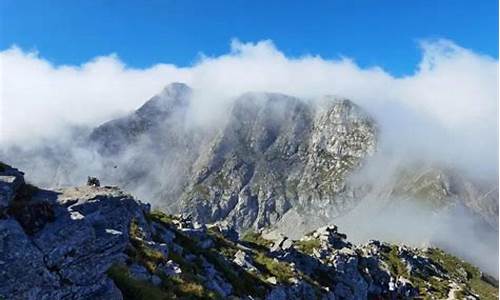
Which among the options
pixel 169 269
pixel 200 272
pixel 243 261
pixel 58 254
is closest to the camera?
pixel 58 254

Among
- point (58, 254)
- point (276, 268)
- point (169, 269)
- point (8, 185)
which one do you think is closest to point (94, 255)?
point (58, 254)

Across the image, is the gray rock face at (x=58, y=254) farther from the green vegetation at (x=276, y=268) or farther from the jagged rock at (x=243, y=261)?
the green vegetation at (x=276, y=268)

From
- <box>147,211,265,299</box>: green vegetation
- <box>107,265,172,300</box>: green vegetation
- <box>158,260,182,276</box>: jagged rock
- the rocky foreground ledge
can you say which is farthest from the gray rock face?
<box>147,211,265,299</box>: green vegetation

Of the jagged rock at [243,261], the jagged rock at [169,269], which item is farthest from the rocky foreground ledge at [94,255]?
the jagged rock at [243,261]

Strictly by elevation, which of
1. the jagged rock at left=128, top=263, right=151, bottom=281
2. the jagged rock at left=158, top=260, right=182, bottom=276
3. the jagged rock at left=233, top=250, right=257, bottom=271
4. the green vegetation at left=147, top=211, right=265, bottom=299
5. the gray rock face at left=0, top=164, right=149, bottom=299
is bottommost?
the gray rock face at left=0, top=164, right=149, bottom=299

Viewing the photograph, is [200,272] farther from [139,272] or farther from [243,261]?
[243,261]

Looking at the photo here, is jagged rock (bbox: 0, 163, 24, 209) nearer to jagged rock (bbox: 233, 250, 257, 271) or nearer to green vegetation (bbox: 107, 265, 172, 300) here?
green vegetation (bbox: 107, 265, 172, 300)

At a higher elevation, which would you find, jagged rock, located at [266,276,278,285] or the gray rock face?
jagged rock, located at [266,276,278,285]

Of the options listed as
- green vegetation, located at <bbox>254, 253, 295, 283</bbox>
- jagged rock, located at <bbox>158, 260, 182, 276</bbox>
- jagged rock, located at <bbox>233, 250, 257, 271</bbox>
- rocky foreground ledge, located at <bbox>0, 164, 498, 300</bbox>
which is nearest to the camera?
rocky foreground ledge, located at <bbox>0, 164, 498, 300</bbox>

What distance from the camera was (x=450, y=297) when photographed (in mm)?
191125

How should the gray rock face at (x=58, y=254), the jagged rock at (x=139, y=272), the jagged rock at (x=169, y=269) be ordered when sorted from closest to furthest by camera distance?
the gray rock face at (x=58, y=254) → the jagged rock at (x=139, y=272) → the jagged rock at (x=169, y=269)

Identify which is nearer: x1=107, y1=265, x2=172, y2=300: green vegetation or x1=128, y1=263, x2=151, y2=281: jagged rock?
x1=107, y1=265, x2=172, y2=300: green vegetation

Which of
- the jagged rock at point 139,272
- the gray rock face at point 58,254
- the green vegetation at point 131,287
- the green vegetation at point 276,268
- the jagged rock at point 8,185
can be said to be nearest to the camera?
the gray rock face at point 58,254

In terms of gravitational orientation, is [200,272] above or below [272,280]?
below
